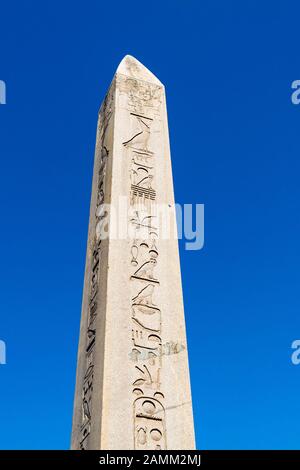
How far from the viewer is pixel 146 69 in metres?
8.90

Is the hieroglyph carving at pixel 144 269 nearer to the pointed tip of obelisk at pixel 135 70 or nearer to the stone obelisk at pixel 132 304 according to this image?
the stone obelisk at pixel 132 304

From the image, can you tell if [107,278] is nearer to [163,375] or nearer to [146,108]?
[163,375]

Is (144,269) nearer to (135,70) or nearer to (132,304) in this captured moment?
(132,304)

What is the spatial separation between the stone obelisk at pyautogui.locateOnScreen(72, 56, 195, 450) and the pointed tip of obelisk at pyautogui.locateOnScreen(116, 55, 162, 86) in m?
0.41

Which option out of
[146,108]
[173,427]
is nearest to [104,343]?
[173,427]

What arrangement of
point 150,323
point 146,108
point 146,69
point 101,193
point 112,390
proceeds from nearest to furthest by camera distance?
1. point 112,390
2. point 150,323
3. point 101,193
4. point 146,108
5. point 146,69

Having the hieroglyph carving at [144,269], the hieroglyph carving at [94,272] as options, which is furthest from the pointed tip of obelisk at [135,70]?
the hieroglyph carving at [94,272]

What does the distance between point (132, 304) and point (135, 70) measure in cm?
365

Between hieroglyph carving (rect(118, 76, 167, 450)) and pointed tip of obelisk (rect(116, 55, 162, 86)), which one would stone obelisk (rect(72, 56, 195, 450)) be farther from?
pointed tip of obelisk (rect(116, 55, 162, 86))

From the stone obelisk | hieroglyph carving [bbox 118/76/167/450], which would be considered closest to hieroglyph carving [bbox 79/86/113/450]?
the stone obelisk

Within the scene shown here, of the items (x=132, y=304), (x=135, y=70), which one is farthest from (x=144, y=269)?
(x=135, y=70)

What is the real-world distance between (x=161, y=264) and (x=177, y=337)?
0.80 metres

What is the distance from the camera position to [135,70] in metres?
8.66

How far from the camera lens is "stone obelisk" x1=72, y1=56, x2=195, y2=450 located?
5.64 m
